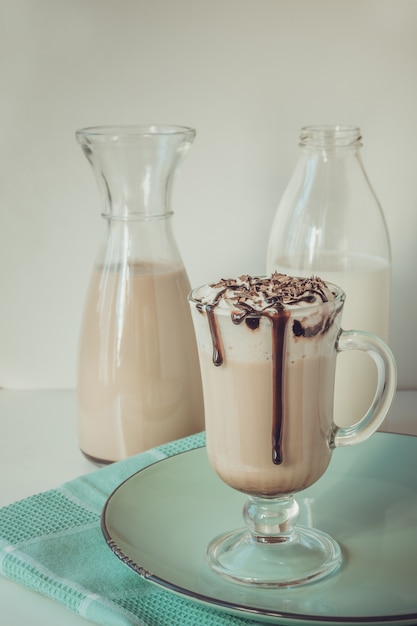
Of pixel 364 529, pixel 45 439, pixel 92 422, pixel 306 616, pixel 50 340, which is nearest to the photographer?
pixel 306 616

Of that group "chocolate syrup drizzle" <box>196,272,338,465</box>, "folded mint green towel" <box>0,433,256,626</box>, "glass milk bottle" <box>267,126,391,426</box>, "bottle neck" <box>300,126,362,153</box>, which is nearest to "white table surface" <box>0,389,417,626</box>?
"folded mint green towel" <box>0,433,256,626</box>

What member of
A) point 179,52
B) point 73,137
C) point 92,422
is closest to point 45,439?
point 92,422

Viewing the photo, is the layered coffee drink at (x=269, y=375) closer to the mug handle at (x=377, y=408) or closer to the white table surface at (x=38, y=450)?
the mug handle at (x=377, y=408)

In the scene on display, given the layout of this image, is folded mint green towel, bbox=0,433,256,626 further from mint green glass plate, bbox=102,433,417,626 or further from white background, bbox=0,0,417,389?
white background, bbox=0,0,417,389

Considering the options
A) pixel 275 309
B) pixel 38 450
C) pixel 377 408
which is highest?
pixel 275 309

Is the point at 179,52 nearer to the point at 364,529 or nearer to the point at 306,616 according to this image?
the point at 364,529

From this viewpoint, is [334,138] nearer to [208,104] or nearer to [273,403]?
[208,104]

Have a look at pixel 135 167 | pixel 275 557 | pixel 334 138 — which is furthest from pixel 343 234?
pixel 275 557
